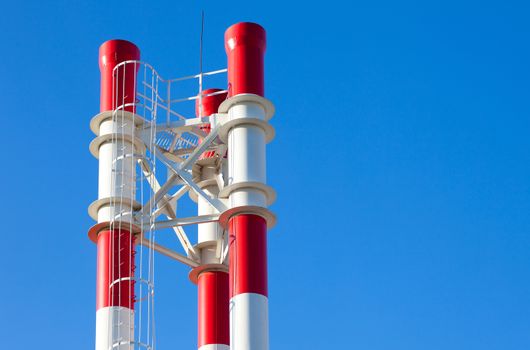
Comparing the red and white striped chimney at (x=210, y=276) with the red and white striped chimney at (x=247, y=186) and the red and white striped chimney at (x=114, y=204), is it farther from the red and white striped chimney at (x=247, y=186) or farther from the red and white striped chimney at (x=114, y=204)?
the red and white striped chimney at (x=114, y=204)

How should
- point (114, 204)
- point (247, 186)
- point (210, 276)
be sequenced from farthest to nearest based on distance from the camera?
1. point (210, 276)
2. point (114, 204)
3. point (247, 186)

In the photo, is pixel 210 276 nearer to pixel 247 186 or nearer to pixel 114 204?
pixel 114 204

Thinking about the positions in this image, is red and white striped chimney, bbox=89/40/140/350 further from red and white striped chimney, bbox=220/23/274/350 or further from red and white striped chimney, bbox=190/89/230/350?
red and white striped chimney, bbox=220/23/274/350

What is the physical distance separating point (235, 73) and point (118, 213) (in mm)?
4090

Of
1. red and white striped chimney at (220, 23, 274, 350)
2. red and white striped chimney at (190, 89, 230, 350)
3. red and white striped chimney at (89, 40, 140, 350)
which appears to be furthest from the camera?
red and white striped chimney at (190, 89, 230, 350)

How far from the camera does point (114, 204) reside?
102 ft

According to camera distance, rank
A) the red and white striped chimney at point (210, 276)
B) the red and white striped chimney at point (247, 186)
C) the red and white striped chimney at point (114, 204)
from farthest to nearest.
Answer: the red and white striped chimney at point (210, 276)
the red and white striped chimney at point (114, 204)
the red and white striped chimney at point (247, 186)

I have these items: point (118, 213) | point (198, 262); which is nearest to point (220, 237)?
point (198, 262)

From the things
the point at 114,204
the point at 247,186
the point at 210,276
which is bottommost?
the point at 210,276

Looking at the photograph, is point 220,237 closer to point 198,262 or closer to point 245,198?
point 198,262

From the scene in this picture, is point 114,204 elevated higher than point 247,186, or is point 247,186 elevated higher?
point 114,204

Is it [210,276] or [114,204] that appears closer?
[114,204]

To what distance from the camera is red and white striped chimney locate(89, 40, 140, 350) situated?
98.3ft

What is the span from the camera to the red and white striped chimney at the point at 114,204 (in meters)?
30.0
